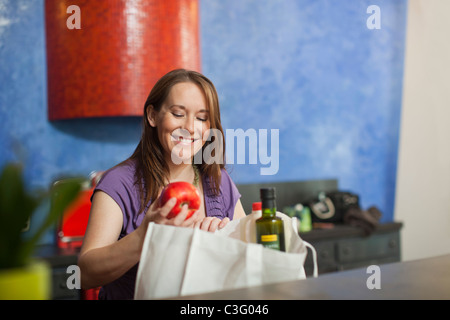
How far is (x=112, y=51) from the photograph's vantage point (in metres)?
2.33

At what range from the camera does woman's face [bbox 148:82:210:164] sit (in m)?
1.44

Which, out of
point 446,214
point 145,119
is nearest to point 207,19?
point 145,119

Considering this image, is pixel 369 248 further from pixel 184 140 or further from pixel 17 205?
pixel 17 205

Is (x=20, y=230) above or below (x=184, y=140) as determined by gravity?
below

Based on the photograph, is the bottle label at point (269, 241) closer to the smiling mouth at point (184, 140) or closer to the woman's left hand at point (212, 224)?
the woman's left hand at point (212, 224)

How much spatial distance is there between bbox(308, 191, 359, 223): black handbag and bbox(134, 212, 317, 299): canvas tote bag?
230cm

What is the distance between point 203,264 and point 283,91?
2.62 m

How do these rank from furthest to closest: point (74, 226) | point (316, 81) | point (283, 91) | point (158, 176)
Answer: point (316, 81), point (283, 91), point (74, 226), point (158, 176)

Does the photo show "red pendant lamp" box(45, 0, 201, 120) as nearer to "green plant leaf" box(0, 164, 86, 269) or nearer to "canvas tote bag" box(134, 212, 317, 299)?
"canvas tote bag" box(134, 212, 317, 299)
